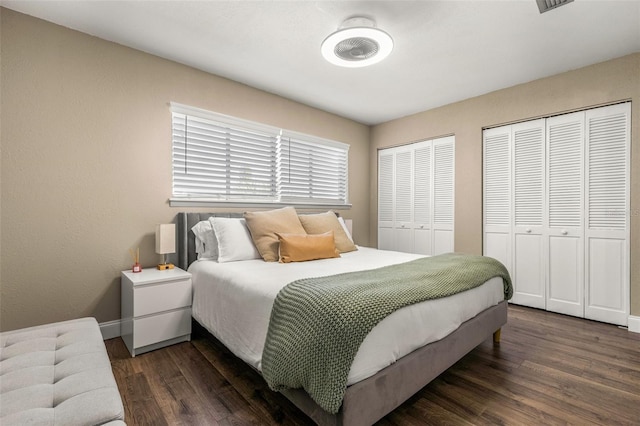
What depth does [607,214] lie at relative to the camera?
299cm

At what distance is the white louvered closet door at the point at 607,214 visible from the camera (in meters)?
2.90

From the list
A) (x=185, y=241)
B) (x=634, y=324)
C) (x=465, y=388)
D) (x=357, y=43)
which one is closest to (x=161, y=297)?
(x=185, y=241)

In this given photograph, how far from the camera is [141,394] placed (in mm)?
1811

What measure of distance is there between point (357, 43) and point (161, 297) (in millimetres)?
2441

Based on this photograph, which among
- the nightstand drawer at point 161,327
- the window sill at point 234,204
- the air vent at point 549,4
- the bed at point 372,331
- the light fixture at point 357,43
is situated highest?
the air vent at point 549,4

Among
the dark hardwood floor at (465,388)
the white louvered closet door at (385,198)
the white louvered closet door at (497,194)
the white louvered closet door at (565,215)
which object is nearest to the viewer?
the dark hardwood floor at (465,388)

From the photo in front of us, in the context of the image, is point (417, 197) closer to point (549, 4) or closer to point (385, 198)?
point (385, 198)

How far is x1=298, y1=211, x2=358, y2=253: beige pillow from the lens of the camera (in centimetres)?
321

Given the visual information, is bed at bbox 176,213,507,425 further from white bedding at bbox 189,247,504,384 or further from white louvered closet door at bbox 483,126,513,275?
white louvered closet door at bbox 483,126,513,275

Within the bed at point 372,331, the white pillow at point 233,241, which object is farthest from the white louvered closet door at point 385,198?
the white pillow at point 233,241

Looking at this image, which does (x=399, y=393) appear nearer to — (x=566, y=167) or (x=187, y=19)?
(x=187, y=19)

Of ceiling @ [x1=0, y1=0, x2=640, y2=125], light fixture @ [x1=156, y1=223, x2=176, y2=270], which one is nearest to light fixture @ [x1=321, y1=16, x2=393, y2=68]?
ceiling @ [x1=0, y1=0, x2=640, y2=125]

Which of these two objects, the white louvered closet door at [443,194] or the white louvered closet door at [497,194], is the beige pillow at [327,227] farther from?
the white louvered closet door at [497,194]

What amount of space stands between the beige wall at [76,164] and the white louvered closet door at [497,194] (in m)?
3.40
